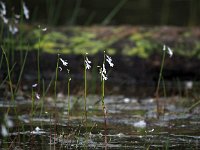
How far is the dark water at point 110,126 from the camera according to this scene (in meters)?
3.83

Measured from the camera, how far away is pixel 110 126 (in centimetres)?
448

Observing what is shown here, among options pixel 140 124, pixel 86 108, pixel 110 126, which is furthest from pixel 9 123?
pixel 86 108

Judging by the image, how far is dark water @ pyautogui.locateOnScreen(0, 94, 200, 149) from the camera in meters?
3.83

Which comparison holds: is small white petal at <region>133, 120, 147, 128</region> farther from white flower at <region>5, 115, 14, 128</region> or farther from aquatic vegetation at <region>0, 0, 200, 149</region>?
white flower at <region>5, 115, 14, 128</region>

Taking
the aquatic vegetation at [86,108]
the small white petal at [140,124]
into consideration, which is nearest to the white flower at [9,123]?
the aquatic vegetation at [86,108]

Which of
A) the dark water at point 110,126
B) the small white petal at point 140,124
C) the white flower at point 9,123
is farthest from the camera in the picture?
the small white petal at point 140,124

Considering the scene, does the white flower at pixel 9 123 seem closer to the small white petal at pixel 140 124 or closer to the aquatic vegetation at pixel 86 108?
the aquatic vegetation at pixel 86 108

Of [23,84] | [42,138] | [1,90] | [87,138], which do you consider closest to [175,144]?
[87,138]

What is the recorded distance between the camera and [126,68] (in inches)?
260

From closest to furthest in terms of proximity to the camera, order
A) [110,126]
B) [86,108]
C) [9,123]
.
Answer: [9,123] → [110,126] → [86,108]

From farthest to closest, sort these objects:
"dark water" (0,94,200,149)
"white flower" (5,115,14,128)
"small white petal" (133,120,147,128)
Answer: "small white petal" (133,120,147,128), "dark water" (0,94,200,149), "white flower" (5,115,14,128)

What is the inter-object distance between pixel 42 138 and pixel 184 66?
2.97 metres

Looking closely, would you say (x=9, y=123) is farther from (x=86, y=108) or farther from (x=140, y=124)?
(x=86, y=108)

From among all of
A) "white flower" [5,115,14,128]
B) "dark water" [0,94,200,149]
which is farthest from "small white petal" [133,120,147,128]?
"white flower" [5,115,14,128]
